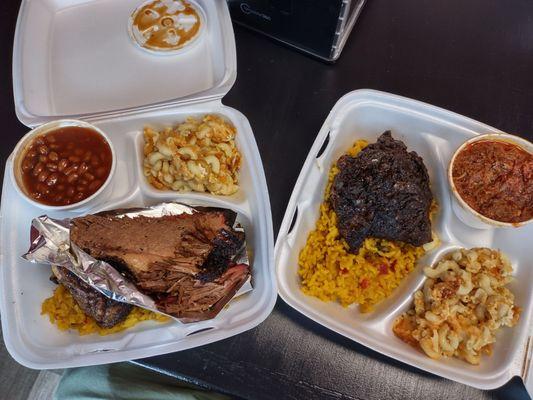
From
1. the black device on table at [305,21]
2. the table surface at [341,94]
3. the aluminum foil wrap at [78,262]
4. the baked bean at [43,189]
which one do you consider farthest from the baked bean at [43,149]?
the black device on table at [305,21]

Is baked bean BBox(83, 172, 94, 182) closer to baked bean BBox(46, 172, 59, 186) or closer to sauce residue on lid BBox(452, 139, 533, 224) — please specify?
baked bean BBox(46, 172, 59, 186)

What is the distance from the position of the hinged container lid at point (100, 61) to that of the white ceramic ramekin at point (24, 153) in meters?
0.29

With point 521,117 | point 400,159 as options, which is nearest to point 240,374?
point 400,159

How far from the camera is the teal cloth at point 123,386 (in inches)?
73.3

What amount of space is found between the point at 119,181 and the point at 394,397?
124 cm

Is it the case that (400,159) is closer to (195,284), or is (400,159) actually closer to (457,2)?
(195,284)

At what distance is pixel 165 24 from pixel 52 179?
3.09ft

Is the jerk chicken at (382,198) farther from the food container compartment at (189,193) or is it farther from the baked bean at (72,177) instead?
the baked bean at (72,177)

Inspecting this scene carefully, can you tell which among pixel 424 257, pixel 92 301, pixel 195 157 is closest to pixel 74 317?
pixel 92 301

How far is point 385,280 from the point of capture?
1557mm

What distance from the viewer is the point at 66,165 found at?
1.57 metres

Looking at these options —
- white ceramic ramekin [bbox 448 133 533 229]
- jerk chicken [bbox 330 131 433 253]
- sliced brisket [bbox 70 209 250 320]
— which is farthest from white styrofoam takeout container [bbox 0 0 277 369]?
white ceramic ramekin [bbox 448 133 533 229]

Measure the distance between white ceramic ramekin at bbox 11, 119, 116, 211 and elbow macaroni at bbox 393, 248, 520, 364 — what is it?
3.62ft

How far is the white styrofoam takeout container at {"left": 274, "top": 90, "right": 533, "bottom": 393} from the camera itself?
1400mm
